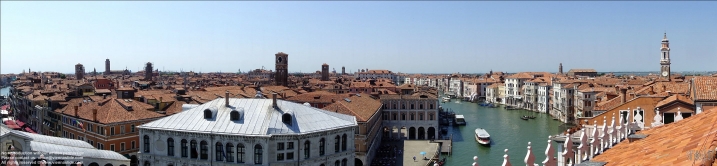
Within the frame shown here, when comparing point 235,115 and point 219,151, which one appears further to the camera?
point 235,115

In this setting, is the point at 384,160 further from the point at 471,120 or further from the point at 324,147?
the point at 471,120

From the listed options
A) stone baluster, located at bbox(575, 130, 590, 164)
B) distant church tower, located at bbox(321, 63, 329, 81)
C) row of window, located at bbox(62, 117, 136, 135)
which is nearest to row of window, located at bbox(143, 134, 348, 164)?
row of window, located at bbox(62, 117, 136, 135)

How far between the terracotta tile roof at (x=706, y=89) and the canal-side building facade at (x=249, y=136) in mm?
12000

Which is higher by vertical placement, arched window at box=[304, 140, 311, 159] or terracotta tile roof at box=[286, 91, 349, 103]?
terracotta tile roof at box=[286, 91, 349, 103]

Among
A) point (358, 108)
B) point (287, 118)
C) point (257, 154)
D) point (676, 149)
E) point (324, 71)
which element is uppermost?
point (324, 71)

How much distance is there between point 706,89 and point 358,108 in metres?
18.5

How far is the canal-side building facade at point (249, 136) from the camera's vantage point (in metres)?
18.6

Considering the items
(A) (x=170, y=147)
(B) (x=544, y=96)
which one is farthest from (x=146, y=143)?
(B) (x=544, y=96)

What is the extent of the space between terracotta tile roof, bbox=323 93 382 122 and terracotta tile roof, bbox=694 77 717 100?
1565cm

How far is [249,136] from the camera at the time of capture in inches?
723

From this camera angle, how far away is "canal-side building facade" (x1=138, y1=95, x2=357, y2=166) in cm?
1858

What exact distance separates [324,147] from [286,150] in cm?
179

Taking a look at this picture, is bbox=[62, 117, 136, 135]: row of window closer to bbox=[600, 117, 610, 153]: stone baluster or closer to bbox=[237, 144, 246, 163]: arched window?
bbox=[237, 144, 246, 163]: arched window

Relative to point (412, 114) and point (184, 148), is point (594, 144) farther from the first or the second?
point (412, 114)
